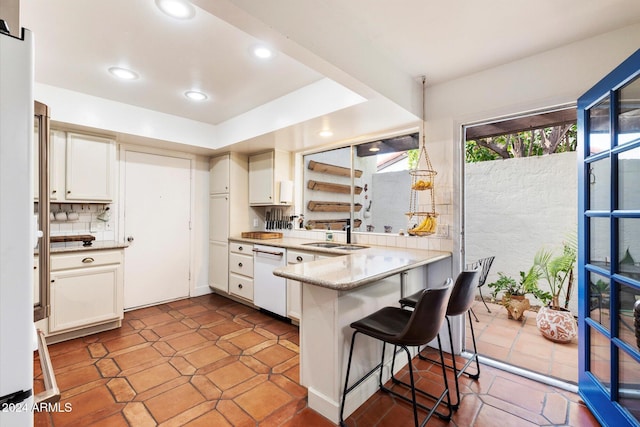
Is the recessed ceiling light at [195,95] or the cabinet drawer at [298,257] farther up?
the recessed ceiling light at [195,95]

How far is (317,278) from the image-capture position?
1.56m

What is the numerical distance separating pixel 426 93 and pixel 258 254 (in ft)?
8.18

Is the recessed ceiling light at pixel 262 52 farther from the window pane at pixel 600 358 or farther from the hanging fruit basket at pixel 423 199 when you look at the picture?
the window pane at pixel 600 358

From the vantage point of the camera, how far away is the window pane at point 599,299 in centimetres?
166

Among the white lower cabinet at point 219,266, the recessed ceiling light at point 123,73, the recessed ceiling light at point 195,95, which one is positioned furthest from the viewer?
the white lower cabinet at point 219,266

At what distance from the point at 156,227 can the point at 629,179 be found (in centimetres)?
453

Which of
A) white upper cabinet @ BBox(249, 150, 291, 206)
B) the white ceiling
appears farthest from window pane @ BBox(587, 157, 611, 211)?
white upper cabinet @ BBox(249, 150, 291, 206)

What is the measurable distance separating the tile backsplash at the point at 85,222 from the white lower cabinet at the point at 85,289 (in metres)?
0.65

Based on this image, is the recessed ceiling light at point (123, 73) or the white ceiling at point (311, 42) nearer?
the white ceiling at point (311, 42)

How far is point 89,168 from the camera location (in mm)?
3176

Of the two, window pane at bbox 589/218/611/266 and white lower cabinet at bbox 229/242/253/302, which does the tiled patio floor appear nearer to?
window pane at bbox 589/218/611/266

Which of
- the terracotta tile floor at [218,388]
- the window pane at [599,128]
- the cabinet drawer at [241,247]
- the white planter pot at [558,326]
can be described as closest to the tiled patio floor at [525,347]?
the white planter pot at [558,326]

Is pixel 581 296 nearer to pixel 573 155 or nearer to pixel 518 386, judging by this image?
pixel 518 386

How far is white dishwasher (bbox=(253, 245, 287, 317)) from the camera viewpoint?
322 cm
